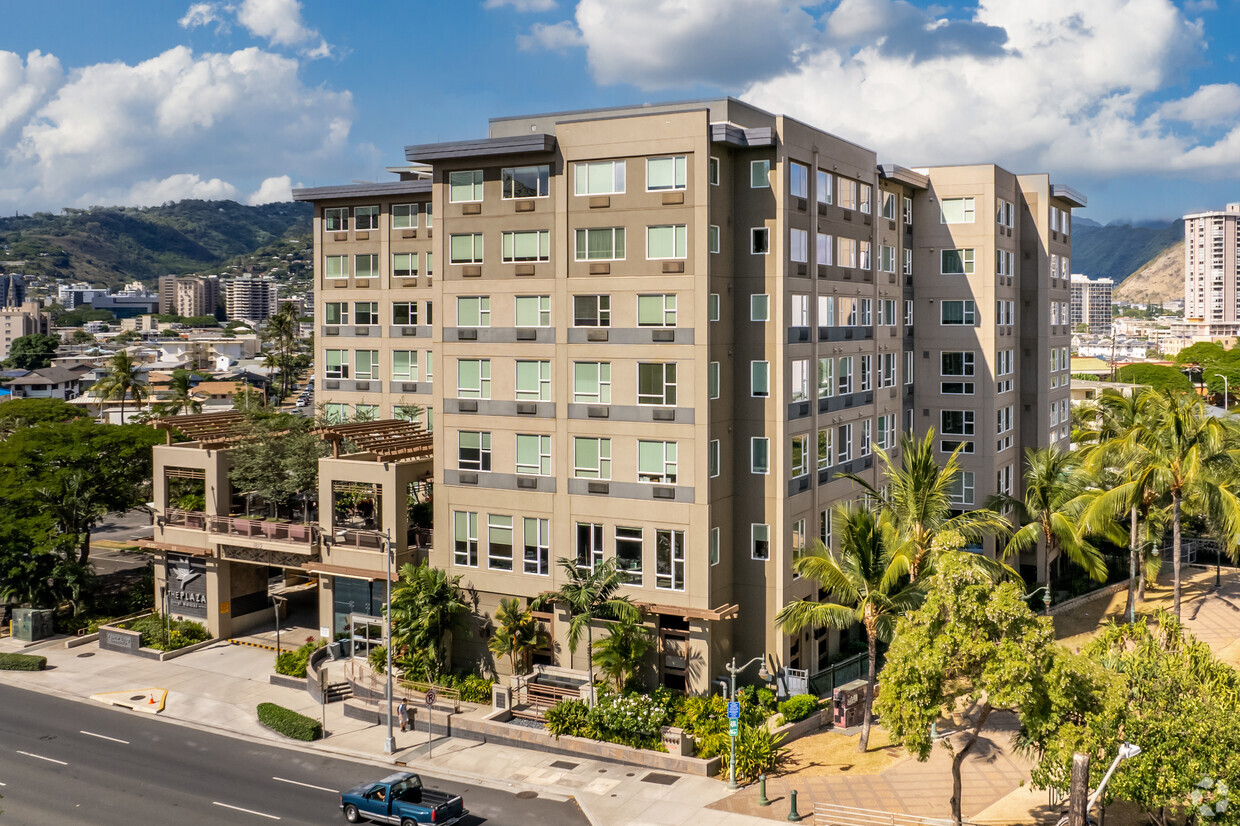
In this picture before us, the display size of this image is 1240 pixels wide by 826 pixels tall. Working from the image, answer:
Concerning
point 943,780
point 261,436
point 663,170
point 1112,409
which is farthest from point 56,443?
point 1112,409

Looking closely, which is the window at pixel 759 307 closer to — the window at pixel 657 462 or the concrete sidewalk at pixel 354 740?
the window at pixel 657 462

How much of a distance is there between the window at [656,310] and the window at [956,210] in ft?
76.2

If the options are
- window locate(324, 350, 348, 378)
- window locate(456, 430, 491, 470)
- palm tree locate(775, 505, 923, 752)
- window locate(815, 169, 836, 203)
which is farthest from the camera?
window locate(324, 350, 348, 378)

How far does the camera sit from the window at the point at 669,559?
39.7m

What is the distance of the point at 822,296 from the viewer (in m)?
44.5

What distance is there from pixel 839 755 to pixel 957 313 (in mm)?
29036

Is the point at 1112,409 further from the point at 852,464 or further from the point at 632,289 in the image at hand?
the point at 632,289

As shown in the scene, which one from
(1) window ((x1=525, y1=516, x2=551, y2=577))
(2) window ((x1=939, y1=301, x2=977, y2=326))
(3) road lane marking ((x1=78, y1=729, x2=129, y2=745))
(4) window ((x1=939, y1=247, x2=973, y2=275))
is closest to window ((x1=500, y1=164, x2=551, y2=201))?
(1) window ((x1=525, y1=516, x2=551, y2=577))

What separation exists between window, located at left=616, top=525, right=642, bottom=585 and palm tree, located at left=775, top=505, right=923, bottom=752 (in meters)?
6.24

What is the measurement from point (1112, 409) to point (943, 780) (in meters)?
33.5

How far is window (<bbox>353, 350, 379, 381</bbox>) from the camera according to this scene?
6425 centimetres

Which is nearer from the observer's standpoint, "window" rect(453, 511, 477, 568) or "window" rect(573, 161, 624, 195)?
"window" rect(573, 161, 624, 195)

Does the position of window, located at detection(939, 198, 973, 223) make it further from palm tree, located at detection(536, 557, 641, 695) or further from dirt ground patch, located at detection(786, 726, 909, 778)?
dirt ground patch, located at detection(786, 726, 909, 778)

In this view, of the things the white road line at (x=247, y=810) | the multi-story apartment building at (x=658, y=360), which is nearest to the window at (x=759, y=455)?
the multi-story apartment building at (x=658, y=360)
